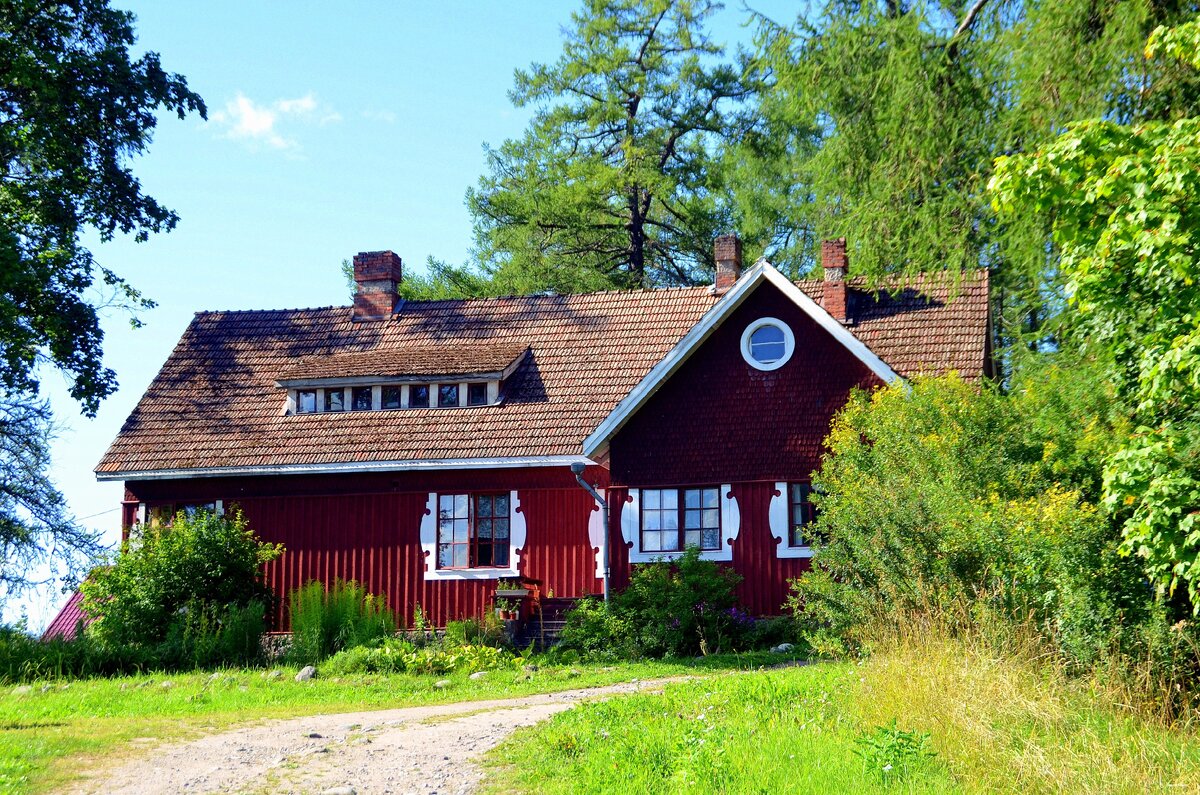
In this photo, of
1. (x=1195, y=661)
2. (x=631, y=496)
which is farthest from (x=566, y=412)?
(x=1195, y=661)

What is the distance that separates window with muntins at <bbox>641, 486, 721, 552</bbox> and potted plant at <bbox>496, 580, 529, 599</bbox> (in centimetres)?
222

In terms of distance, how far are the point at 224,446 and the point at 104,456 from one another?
2.35 meters

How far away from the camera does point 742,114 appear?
3744cm

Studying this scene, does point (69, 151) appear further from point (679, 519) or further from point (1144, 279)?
point (1144, 279)

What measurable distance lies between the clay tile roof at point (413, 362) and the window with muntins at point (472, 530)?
239 centimetres

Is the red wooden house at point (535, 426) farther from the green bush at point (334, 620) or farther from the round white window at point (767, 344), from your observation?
the green bush at point (334, 620)

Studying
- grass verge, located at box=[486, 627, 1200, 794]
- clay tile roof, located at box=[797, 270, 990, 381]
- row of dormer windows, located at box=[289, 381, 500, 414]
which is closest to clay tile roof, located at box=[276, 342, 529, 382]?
row of dormer windows, located at box=[289, 381, 500, 414]

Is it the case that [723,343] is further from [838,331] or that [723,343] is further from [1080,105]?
[1080,105]

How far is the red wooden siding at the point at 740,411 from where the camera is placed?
21.8 meters

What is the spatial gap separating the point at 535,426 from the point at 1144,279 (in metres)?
12.6

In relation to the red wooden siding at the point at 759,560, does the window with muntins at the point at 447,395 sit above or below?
above

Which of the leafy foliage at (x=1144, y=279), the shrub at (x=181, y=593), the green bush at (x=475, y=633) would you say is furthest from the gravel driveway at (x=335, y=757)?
the shrub at (x=181, y=593)

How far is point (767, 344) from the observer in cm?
2228

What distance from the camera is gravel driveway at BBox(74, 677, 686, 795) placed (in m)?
10.7
